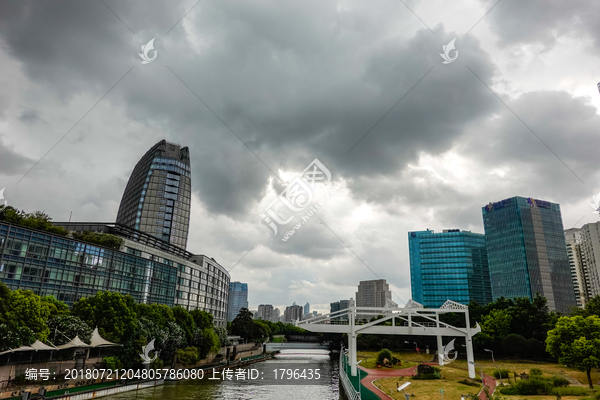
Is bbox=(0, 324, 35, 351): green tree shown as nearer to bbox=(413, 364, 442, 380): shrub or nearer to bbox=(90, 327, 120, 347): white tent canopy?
bbox=(90, 327, 120, 347): white tent canopy

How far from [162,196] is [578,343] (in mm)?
133445

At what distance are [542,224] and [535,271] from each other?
63.9ft

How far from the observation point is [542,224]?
493ft

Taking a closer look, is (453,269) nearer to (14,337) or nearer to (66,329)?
(66,329)

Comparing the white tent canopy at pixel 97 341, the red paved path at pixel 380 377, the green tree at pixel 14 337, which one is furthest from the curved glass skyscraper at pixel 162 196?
the green tree at pixel 14 337

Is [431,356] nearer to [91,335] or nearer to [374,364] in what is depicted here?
[374,364]

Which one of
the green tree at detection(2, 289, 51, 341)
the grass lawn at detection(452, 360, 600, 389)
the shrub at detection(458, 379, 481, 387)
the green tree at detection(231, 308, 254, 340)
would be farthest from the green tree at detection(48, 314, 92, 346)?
the green tree at detection(231, 308, 254, 340)

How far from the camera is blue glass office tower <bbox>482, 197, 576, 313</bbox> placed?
474 ft

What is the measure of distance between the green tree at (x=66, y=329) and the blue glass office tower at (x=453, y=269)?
135 m

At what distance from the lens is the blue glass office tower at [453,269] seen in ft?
503

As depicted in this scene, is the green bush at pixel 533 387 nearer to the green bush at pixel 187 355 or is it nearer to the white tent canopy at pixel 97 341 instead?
the white tent canopy at pixel 97 341

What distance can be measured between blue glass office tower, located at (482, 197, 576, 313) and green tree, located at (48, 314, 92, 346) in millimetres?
146126

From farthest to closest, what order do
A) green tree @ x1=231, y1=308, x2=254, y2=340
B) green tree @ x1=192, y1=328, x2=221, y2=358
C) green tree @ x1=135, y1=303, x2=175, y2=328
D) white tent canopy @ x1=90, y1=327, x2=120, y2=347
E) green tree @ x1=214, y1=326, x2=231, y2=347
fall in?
green tree @ x1=231, y1=308, x2=254, y2=340 → green tree @ x1=214, y1=326, x2=231, y2=347 → green tree @ x1=192, y1=328, x2=221, y2=358 → green tree @ x1=135, y1=303, x2=175, y2=328 → white tent canopy @ x1=90, y1=327, x2=120, y2=347

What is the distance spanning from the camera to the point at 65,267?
205 feet
